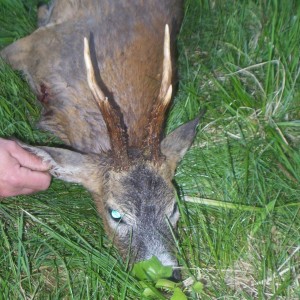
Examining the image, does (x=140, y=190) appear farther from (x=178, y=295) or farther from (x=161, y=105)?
(x=178, y=295)

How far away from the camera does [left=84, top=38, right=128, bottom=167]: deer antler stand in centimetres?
398

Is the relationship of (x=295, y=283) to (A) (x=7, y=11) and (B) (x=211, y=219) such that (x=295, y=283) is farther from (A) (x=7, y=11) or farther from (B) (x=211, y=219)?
(A) (x=7, y=11)

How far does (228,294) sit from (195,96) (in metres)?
1.73

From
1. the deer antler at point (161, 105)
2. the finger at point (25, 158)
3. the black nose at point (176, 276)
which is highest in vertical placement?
the deer antler at point (161, 105)

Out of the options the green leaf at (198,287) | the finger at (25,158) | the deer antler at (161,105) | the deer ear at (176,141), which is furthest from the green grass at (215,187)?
the deer antler at (161,105)

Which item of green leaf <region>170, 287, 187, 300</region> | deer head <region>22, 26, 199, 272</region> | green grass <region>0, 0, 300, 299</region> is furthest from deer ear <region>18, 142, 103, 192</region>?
green leaf <region>170, 287, 187, 300</region>

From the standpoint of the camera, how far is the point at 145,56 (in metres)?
5.01

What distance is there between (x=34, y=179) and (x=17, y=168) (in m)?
0.19

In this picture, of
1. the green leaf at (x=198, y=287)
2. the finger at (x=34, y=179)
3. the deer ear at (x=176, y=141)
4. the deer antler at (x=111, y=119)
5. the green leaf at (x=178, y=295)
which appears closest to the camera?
the deer antler at (x=111, y=119)

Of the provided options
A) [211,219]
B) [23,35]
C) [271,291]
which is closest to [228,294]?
[271,291]

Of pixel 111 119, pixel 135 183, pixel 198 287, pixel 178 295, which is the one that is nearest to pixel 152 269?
pixel 178 295

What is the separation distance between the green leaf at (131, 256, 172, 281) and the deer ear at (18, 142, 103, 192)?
0.67 m

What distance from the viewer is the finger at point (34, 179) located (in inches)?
180

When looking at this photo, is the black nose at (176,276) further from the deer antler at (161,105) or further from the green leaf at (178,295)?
the deer antler at (161,105)
